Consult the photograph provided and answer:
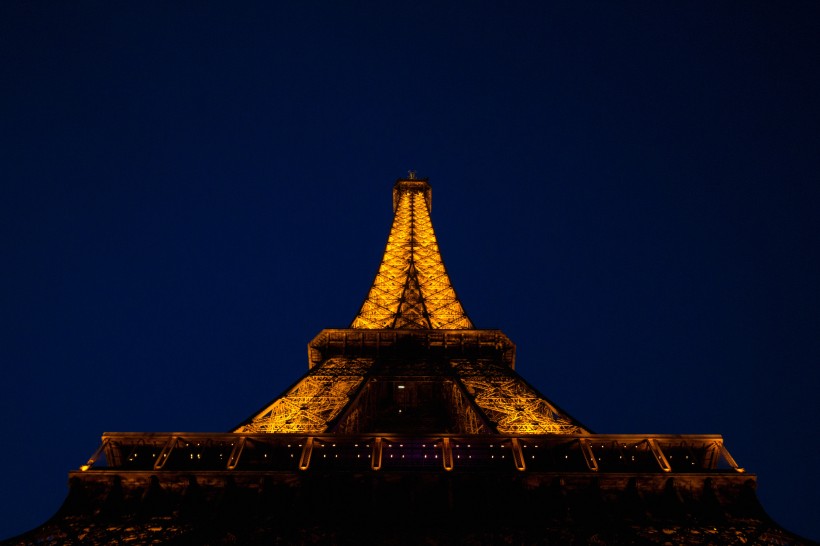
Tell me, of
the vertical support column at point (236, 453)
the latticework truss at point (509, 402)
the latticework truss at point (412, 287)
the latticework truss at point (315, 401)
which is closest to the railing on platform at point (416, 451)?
the vertical support column at point (236, 453)

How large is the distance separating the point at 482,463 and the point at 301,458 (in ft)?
14.8

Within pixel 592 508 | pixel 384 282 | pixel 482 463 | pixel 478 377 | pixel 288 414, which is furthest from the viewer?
pixel 384 282

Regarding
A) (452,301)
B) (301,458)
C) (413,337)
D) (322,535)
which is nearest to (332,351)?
(413,337)

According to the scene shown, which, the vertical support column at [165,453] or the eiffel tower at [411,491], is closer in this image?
the eiffel tower at [411,491]

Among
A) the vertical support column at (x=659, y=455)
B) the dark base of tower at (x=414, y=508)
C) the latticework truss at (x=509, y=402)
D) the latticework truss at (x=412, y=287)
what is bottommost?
the dark base of tower at (x=414, y=508)

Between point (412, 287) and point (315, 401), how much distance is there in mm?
17591

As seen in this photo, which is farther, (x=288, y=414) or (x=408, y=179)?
(x=408, y=179)

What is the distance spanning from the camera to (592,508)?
1434 centimetres

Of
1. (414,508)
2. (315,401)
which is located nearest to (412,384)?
(315,401)

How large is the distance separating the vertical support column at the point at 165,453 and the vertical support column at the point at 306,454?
3.33 metres

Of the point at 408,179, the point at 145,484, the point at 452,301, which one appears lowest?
the point at 145,484

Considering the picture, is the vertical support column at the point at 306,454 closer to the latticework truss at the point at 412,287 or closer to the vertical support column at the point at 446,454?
the vertical support column at the point at 446,454

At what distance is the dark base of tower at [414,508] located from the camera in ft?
43.7

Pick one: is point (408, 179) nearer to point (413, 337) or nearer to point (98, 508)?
point (413, 337)
